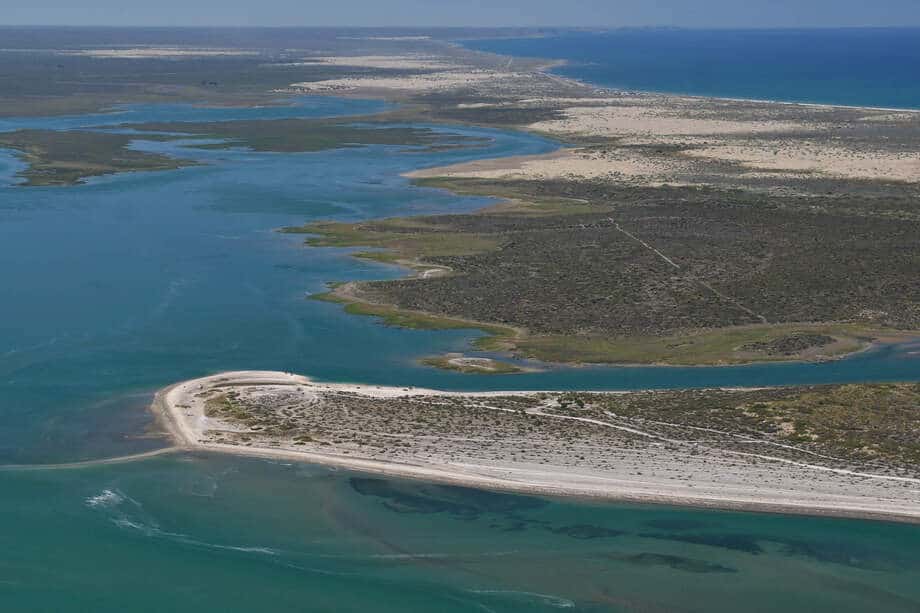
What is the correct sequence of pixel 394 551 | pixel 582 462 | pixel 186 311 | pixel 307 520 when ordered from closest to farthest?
pixel 394 551 < pixel 307 520 < pixel 582 462 < pixel 186 311

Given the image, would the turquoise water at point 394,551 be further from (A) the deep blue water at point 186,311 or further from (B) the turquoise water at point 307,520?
(A) the deep blue water at point 186,311

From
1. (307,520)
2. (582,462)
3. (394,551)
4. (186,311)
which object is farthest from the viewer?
(186,311)

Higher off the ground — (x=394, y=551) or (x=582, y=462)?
(x=582, y=462)

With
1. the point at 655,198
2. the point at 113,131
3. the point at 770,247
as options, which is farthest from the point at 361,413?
the point at 113,131

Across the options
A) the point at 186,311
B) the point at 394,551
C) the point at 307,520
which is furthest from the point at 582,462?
the point at 186,311

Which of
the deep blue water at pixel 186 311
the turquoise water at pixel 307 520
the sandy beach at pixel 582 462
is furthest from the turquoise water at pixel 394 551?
the deep blue water at pixel 186 311

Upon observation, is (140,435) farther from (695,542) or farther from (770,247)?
(770,247)

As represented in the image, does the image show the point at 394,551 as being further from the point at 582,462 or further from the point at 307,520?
the point at 582,462
